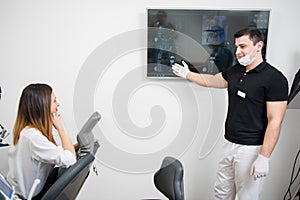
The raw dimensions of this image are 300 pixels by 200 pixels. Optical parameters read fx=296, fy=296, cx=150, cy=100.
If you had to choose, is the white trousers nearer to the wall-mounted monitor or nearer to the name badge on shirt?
the name badge on shirt

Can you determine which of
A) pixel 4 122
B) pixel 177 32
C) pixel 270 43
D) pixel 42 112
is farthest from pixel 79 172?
pixel 270 43

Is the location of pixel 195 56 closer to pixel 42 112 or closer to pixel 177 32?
pixel 177 32

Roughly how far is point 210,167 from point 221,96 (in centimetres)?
59

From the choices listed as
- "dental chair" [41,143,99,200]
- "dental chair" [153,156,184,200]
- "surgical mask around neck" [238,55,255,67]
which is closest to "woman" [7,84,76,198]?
"dental chair" [41,143,99,200]

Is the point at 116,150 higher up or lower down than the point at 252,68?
lower down

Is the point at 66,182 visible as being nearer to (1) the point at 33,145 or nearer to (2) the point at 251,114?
(1) the point at 33,145

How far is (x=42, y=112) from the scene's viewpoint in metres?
1.53

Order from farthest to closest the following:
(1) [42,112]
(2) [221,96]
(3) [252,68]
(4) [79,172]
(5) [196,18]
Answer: (2) [221,96] < (5) [196,18] < (3) [252,68] < (1) [42,112] < (4) [79,172]

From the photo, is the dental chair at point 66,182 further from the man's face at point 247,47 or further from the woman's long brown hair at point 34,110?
the man's face at point 247,47

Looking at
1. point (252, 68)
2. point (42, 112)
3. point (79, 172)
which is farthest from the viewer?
point (252, 68)

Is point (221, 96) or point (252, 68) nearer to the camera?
point (252, 68)

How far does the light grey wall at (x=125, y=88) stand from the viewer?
7.12ft

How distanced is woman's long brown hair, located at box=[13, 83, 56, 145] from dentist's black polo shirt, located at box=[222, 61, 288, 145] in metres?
1.14

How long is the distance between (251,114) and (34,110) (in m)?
1.26
